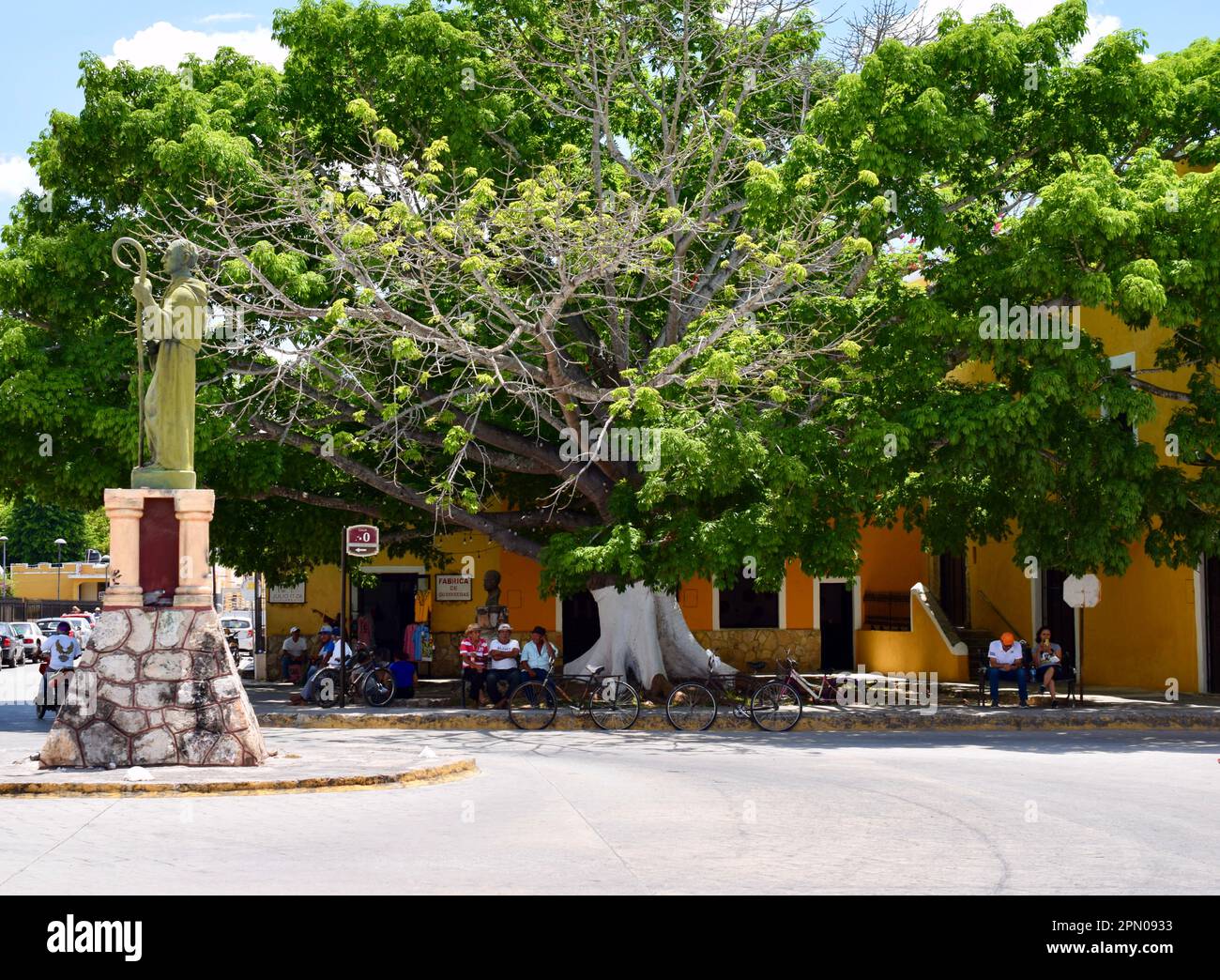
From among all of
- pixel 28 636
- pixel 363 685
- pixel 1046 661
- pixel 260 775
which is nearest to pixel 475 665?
pixel 363 685

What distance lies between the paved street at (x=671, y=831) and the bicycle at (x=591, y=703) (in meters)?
4.78

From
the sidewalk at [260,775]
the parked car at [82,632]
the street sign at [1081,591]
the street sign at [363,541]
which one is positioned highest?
the street sign at [363,541]

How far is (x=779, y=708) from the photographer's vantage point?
807 inches

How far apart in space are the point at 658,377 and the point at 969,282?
4707mm

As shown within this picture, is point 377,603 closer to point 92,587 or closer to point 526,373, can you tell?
point 526,373

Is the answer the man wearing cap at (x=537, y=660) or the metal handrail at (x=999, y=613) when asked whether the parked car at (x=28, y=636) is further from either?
the metal handrail at (x=999, y=613)

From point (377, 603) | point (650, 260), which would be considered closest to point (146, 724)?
point (650, 260)

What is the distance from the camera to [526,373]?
21.3 meters

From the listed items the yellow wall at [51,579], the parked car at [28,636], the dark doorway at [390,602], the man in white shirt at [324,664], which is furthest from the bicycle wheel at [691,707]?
the yellow wall at [51,579]

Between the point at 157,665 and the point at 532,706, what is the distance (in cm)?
885

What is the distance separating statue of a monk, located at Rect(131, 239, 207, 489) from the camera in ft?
45.2

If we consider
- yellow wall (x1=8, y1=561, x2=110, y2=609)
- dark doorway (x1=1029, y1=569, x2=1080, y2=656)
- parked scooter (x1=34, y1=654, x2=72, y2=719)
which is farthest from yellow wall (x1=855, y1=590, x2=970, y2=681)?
yellow wall (x1=8, y1=561, x2=110, y2=609)

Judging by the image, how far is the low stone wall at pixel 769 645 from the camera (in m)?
32.2

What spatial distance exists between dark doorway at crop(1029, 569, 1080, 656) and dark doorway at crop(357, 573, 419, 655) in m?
14.2
